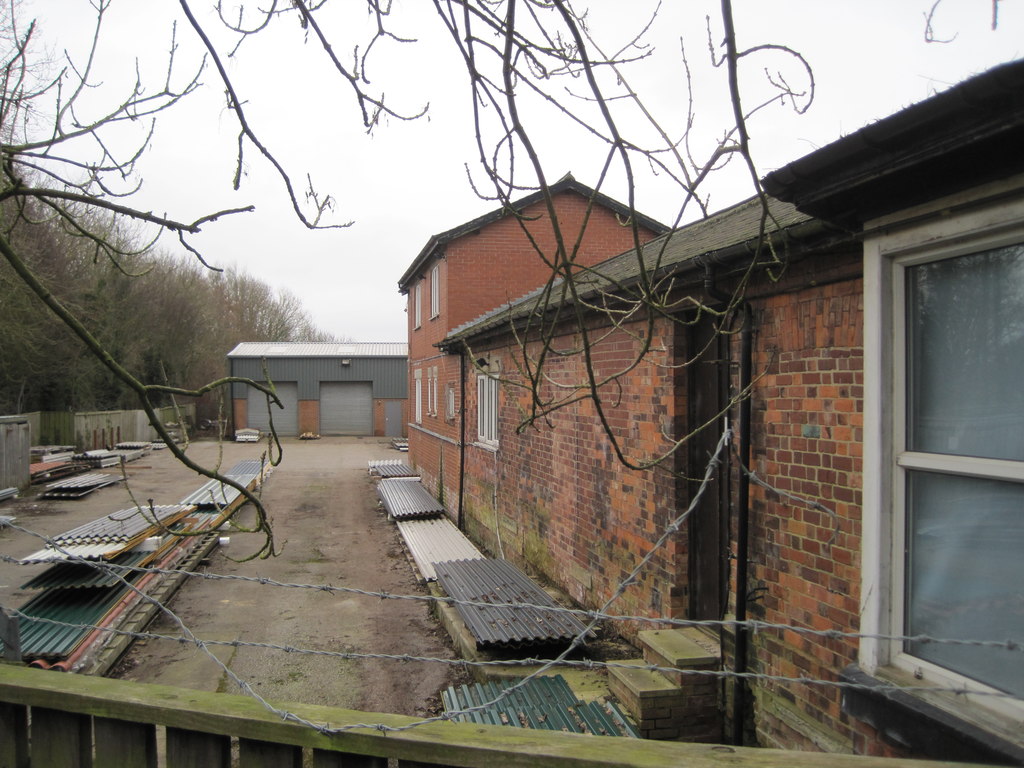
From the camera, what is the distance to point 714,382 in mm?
5070

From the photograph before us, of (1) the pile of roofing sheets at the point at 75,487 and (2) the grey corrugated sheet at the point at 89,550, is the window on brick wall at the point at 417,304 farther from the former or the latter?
(2) the grey corrugated sheet at the point at 89,550

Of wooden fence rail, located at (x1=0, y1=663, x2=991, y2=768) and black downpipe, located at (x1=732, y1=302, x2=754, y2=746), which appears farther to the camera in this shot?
black downpipe, located at (x1=732, y1=302, x2=754, y2=746)

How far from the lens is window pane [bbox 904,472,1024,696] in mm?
2508

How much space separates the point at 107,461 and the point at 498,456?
20.5 metres

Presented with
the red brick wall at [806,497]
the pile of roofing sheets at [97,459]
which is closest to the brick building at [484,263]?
the red brick wall at [806,497]

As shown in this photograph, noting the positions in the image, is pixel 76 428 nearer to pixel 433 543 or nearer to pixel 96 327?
pixel 96 327

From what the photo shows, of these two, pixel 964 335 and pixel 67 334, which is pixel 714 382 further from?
pixel 67 334

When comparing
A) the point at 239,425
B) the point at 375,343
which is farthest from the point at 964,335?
the point at 375,343

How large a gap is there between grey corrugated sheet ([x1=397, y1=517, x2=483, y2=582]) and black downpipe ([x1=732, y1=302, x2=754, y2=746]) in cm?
606

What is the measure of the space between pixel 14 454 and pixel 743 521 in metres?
20.3

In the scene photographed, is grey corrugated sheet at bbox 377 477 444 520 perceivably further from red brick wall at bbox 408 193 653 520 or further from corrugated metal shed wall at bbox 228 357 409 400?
corrugated metal shed wall at bbox 228 357 409 400

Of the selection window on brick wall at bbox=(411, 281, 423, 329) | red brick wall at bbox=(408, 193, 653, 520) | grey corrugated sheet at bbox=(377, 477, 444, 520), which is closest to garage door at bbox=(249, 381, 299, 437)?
window on brick wall at bbox=(411, 281, 423, 329)

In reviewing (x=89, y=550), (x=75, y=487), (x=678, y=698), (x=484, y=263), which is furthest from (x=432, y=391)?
(x=678, y=698)

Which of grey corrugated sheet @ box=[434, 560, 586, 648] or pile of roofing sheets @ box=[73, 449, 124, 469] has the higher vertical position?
grey corrugated sheet @ box=[434, 560, 586, 648]
